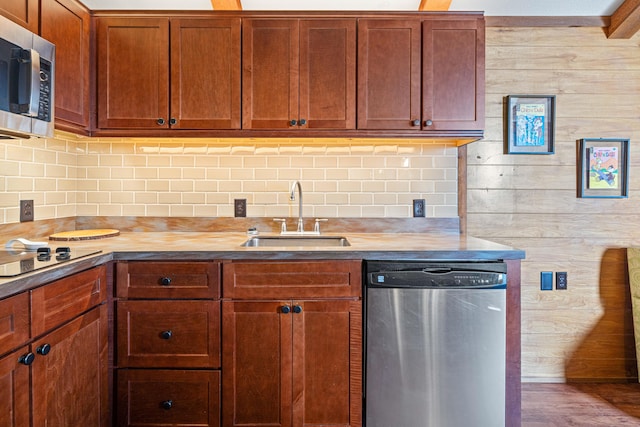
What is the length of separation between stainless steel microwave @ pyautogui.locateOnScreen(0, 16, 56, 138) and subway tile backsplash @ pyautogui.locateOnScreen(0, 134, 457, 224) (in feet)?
2.87

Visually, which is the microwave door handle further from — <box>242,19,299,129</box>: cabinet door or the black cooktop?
<box>242,19,299,129</box>: cabinet door

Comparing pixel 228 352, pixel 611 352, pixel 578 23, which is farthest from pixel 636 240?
pixel 228 352

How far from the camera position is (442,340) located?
1.74 metres

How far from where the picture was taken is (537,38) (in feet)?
8.08

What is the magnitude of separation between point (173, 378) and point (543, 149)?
2384 mm

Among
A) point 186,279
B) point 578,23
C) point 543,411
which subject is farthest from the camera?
point 578,23

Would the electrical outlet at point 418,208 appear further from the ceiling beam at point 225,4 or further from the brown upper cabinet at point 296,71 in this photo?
the ceiling beam at point 225,4

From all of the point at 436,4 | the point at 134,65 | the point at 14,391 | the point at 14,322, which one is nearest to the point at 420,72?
the point at 436,4

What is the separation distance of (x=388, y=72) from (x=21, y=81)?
5.17ft

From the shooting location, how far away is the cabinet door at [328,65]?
2.09m

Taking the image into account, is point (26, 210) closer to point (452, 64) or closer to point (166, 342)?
point (166, 342)

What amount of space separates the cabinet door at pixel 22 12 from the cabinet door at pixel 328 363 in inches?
63.3

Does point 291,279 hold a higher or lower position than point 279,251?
lower

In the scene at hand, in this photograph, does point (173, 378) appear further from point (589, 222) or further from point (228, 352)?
point (589, 222)
